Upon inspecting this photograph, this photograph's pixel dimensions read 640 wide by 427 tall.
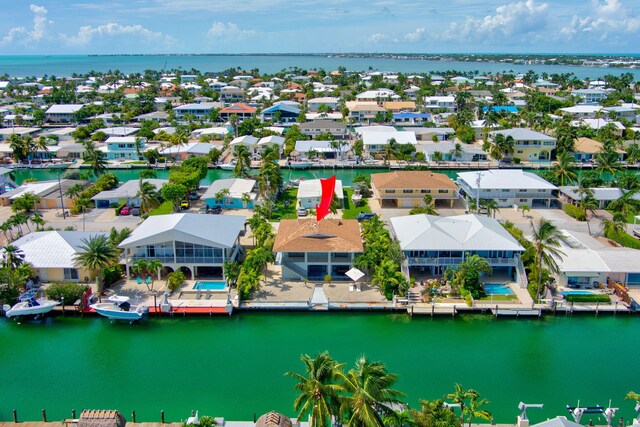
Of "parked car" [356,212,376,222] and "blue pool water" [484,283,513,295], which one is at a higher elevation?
"parked car" [356,212,376,222]

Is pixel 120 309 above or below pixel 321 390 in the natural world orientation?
below

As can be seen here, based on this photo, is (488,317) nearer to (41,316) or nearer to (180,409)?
(180,409)

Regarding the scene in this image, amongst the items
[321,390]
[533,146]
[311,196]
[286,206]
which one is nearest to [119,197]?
[286,206]

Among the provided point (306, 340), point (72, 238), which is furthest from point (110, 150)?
point (306, 340)

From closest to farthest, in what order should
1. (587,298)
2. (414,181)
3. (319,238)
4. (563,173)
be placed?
(587,298) → (319,238) → (414,181) → (563,173)

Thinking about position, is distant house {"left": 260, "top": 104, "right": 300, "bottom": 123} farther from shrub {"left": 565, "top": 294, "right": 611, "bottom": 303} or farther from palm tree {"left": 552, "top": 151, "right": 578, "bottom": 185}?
shrub {"left": 565, "top": 294, "right": 611, "bottom": 303}

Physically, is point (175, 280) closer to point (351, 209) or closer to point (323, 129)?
point (351, 209)

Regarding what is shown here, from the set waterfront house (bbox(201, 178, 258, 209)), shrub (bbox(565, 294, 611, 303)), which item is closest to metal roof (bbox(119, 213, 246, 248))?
waterfront house (bbox(201, 178, 258, 209))
